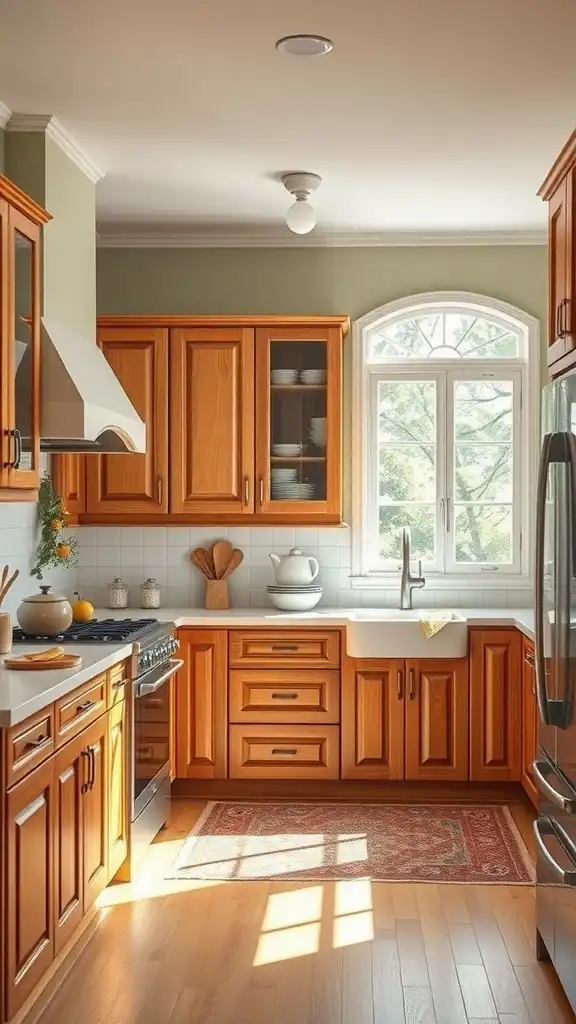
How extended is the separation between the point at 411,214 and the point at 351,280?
0.55 m

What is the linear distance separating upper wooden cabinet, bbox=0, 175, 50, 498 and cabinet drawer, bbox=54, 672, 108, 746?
2.31 feet

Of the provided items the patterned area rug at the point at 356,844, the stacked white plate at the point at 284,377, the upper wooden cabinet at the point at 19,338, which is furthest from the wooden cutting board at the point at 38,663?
the stacked white plate at the point at 284,377

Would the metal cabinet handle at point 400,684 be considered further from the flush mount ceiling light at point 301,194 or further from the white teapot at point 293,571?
the flush mount ceiling light at point 301,194

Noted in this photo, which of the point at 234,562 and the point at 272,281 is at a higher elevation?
the point at 272,281

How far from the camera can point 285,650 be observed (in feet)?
Answer: 18.2

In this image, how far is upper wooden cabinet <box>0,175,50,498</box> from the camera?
3682mm

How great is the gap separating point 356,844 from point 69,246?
9.14 ft

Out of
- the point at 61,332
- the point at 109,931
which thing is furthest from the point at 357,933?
the point at 61,332

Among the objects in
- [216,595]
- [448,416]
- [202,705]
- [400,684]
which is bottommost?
[202,705]

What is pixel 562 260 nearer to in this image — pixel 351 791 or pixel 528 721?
pixel 528 721

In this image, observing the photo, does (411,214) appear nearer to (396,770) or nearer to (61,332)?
(61,332)

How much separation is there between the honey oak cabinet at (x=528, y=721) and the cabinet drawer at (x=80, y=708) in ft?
6.59

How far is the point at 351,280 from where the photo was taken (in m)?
6.14

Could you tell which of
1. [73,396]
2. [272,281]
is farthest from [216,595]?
[73,396]
